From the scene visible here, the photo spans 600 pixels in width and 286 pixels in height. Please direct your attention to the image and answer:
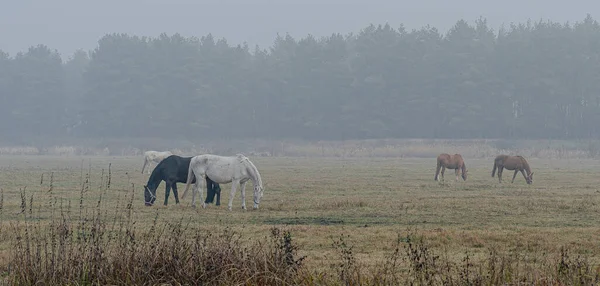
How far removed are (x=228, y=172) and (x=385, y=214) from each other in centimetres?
540

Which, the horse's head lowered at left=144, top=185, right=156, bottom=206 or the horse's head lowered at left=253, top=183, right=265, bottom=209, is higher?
the horse's head lowered at left=253, top=183, right=265, bottom=209

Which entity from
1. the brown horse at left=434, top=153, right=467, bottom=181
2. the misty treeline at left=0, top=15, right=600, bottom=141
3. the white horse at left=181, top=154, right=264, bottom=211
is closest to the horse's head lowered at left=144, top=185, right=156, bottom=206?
the white horse at left=181, top=154, right=264, bottom=211

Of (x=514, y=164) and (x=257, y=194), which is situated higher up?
(x=514, y=164)

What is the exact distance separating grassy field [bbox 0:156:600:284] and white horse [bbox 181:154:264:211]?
727mm

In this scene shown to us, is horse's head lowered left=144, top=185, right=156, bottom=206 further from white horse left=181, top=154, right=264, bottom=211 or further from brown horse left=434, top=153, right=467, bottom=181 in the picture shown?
brown horse left=434, top=153, right=467, bottom=181

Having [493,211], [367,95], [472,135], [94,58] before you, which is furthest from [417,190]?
[94,58]

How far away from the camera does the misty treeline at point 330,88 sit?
95.7 m

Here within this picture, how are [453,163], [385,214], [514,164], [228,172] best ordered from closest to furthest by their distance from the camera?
[385,214]
[228,172]
[514,164]
[453,163]

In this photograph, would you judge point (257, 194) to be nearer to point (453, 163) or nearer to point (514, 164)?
point (453, 163)

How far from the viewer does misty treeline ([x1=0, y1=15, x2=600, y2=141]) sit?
95.7 m

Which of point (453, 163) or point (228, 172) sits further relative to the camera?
point (453, 163)

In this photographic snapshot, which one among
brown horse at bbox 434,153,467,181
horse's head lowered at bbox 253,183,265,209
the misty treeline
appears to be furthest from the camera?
the misty treeline

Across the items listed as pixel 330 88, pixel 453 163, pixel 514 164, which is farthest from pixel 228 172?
pixel 330 88

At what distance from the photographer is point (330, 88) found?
356 feet
